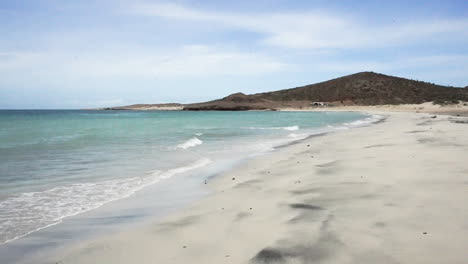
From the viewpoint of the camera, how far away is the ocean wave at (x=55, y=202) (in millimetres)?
5559

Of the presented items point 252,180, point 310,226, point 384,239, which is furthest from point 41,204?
point 384,239

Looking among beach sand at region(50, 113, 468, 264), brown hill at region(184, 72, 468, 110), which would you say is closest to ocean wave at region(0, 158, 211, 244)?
beach sand at region(50, 113, 468, 264)

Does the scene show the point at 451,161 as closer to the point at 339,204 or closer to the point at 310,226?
the point at 339,204

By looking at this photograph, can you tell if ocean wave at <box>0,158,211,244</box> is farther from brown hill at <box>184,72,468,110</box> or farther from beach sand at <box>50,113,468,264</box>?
brown hill at <box>184,72,468,110</box>

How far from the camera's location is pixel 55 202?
22.5 feet

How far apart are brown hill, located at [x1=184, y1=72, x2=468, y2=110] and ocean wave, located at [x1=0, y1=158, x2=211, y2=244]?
9651 cm

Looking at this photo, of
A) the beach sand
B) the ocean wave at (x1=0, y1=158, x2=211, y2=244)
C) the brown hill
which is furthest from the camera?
the brown hill

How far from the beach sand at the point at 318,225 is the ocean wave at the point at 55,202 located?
4.78ft

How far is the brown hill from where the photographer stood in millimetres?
104000

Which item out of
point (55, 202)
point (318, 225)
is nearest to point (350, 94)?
point (55, 202)

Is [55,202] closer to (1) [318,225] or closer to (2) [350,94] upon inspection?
(1) [318,225]

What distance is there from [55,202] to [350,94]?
113 m

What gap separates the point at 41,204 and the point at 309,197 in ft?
15.1

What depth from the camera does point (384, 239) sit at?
404 cm
